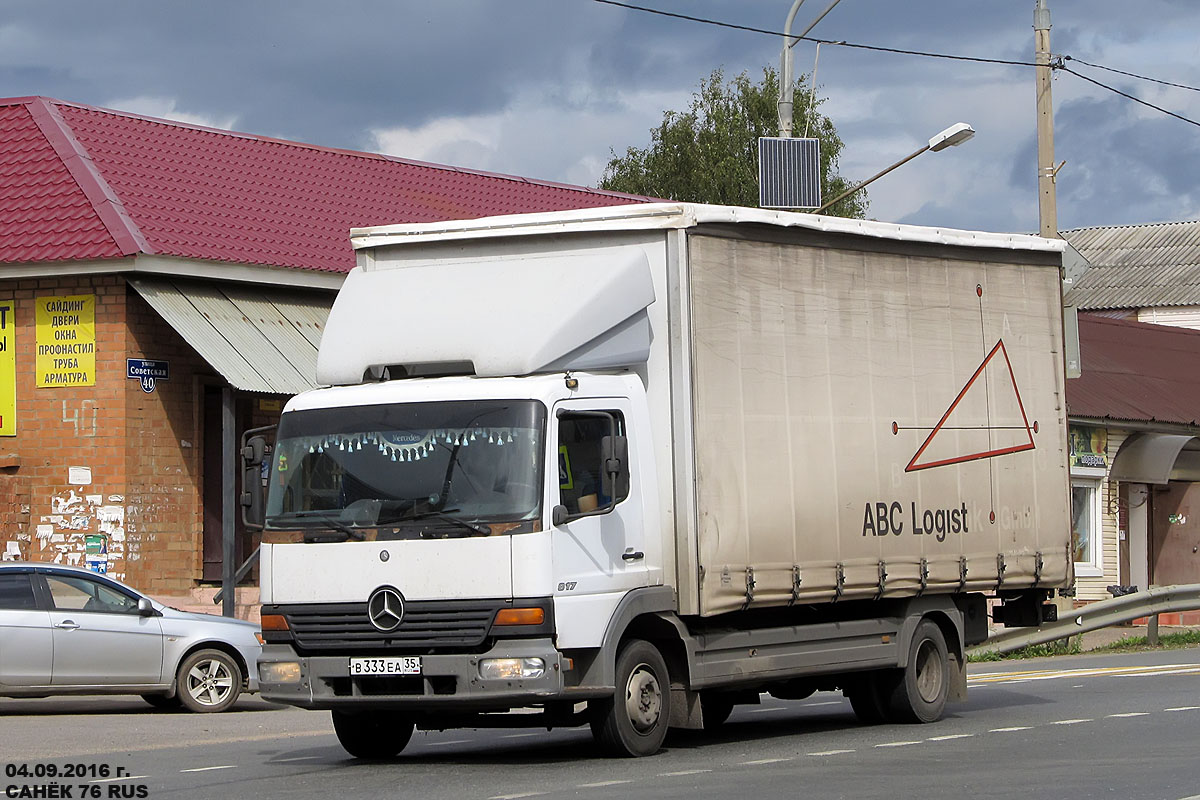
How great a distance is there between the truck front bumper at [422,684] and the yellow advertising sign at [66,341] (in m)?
11.4

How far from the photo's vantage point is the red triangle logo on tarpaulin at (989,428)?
14.6m

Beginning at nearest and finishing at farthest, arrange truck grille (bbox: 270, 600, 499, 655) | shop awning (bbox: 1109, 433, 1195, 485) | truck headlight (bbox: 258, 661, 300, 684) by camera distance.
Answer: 1. truck grille (bbox: 270, 600, 499, 655)
2. truck headlight (bbox: 258, 661, 300, 684)
3. shop awning (bbox: 1109, 433, 1195, 485)

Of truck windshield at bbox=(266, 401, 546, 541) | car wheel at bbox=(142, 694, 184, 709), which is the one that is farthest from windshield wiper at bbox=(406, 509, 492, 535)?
car wheel at bbox=(142, 694, 184, 709)

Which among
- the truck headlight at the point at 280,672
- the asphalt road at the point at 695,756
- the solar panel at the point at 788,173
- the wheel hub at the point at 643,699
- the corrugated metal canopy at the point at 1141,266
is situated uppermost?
the corrugated metal canopy at the point at 1141,266

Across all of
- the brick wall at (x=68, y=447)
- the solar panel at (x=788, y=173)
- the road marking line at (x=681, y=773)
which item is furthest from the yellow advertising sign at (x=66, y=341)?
the road marking line at (x=681, y=773)

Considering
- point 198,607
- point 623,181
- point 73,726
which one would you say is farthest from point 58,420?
point 623,181

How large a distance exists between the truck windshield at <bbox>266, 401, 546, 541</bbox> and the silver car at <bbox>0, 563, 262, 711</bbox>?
17.6 feet

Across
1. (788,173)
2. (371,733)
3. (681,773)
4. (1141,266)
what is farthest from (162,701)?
(1141,266)

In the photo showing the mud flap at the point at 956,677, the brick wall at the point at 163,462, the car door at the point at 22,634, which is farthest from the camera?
the brick wall at the point at 163,462

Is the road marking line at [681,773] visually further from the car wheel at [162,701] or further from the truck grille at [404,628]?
the car wheel at [162,701]

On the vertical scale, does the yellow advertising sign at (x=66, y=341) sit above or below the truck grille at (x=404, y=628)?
above

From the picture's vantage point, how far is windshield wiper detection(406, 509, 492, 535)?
11.4 m

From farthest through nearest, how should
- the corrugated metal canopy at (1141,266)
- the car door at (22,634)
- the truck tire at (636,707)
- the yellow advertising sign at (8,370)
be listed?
the corrugated metal canopy at (1141,266), the yellow advertising sign at (8,370), the car door at (22,634), the truck tire at (636,707)

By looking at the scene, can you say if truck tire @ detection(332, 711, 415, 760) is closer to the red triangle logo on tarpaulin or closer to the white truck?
the white truck
